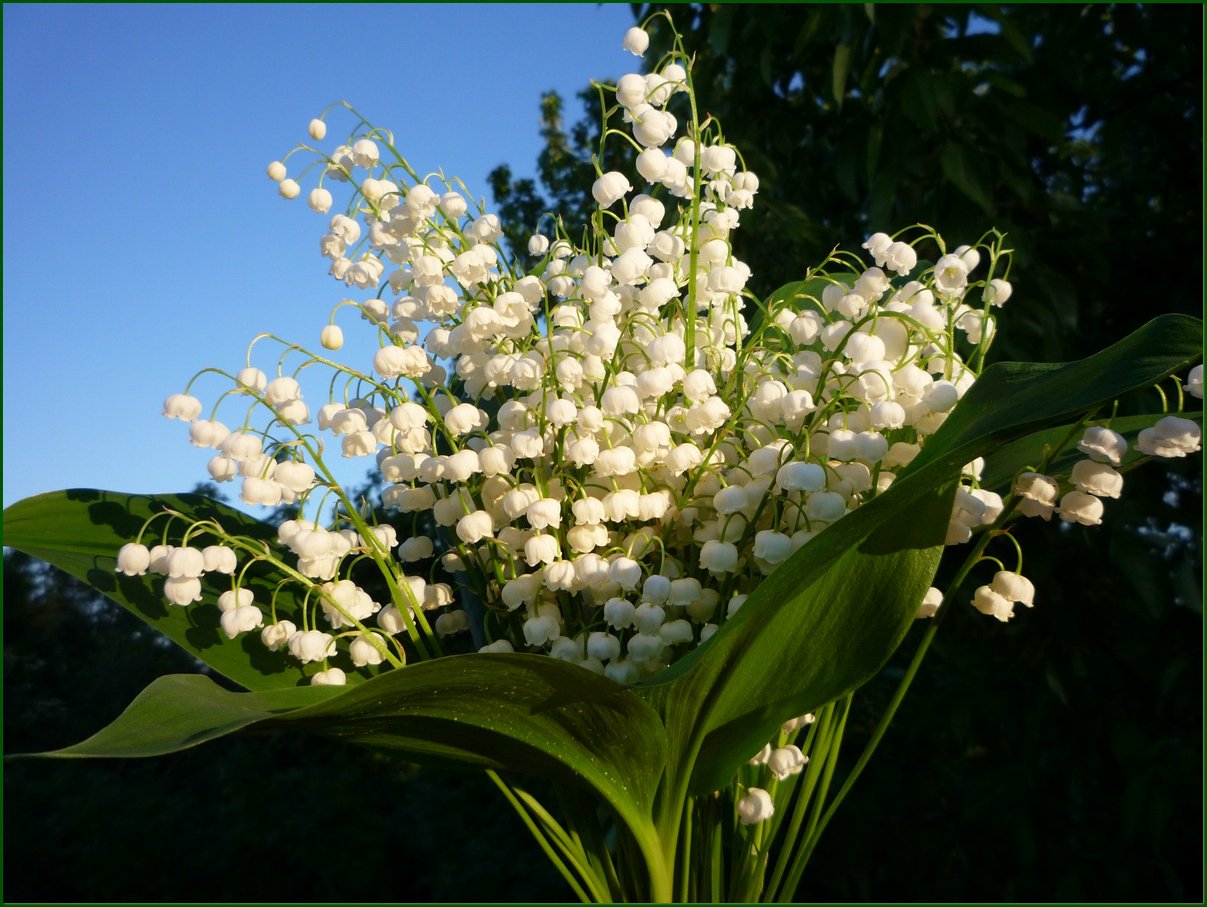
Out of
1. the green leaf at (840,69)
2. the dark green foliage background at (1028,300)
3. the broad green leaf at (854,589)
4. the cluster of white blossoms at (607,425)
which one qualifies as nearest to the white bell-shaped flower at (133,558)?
the cluster of white blossoms at (607,425)

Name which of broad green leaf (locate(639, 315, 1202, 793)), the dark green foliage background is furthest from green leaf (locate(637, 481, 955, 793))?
the dark green foliage background

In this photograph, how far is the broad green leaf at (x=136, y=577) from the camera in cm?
56

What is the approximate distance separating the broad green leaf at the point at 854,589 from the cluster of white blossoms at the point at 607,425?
0.10ft

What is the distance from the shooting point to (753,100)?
1.63 metres

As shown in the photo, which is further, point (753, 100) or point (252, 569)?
point (753, 100)

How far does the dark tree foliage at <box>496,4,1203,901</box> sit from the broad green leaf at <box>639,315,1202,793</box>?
0.90 metres

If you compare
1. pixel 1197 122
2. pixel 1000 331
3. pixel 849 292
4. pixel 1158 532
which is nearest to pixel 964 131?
pixel 1000 331

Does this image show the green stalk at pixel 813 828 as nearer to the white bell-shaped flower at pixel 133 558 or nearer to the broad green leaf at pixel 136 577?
the broad green leaf at pixel 136 577

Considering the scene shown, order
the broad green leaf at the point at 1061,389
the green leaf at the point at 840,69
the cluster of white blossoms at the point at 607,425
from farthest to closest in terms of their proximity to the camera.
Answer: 1. the green leaf at the point at 840,69
2. the cluster of white blossoms at the point at 607,425
3. the broad green leaf at the point at 1061,389

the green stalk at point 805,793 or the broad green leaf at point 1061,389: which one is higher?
the broad green leaf at point 1061,389

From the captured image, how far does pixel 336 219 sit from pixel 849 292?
11.6 inches

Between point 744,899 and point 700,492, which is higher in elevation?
point 700,492

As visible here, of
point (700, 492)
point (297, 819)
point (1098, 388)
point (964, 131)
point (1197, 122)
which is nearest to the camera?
point (1098, 388)

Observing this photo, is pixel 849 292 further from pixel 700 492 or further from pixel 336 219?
pixel 336 219
